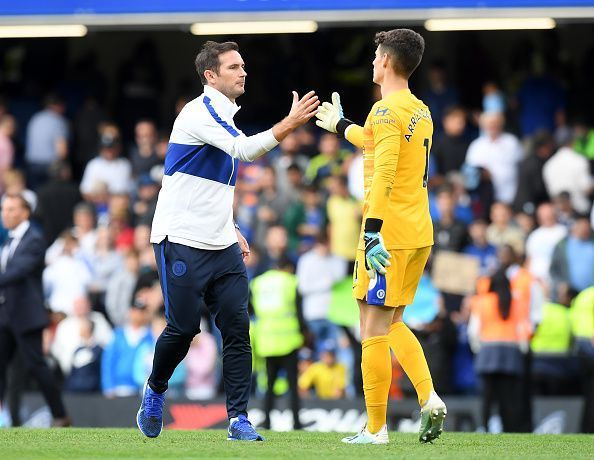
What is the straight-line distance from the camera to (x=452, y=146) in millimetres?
17422

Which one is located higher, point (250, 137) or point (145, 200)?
point (250, 137)

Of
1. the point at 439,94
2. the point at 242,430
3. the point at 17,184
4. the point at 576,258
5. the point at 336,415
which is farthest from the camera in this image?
the point at 439,94

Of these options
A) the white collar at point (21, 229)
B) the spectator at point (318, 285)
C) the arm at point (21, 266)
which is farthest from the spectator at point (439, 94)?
the arm at point (21, 266)

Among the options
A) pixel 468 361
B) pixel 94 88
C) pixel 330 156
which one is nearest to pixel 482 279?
pixel 468 361

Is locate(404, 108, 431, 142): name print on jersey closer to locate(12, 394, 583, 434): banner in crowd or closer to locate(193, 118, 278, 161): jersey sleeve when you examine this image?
locate(193, 118, 278, 161): jersey sleeve

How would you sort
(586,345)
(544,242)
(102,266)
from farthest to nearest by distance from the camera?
(102,266) < (544,242) < (586,345)

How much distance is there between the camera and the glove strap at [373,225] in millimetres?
8062

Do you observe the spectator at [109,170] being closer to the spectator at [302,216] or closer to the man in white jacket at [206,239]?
the spectator at [302,216]

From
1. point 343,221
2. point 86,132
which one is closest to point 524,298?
point 343,221

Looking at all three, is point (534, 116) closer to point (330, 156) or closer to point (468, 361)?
point (330, 156)

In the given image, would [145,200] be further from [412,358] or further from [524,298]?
[412,358]

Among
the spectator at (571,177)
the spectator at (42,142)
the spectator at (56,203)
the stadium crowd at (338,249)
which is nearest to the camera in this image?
the stadium crowd at (338,249)

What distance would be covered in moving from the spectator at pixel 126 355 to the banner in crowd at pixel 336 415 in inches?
9.0

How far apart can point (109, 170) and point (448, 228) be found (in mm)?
5013
